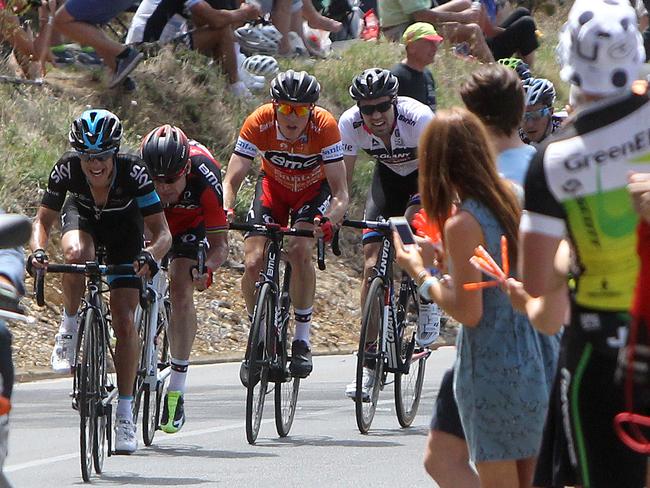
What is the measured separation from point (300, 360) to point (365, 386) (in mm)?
493

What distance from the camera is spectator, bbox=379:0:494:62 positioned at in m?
21.3

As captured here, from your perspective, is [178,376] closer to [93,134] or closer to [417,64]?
[93,134]

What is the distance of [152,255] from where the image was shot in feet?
32.0

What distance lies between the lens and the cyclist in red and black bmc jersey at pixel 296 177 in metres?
11.4

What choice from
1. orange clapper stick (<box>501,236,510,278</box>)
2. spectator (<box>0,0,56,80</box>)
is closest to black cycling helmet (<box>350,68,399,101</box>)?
orange clapper stick (<box>501,236,510,278</box>)

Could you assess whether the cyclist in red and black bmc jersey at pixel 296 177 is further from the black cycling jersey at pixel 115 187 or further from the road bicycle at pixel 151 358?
the black cycling jersey at pixel 115 187

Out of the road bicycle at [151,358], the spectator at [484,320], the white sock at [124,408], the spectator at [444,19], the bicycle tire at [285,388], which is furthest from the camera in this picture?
the spectator at [444,19]

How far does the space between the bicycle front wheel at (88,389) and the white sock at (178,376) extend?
4.08 feet

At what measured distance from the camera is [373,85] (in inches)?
452

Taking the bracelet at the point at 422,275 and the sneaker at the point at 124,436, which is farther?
the sneaker at the point at 124,436

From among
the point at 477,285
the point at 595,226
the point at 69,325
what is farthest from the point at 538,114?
the point at 595,226

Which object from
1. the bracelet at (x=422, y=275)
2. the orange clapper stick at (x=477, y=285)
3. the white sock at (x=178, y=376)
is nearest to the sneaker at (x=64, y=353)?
the white sock at (x=178, y=376)

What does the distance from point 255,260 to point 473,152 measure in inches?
223

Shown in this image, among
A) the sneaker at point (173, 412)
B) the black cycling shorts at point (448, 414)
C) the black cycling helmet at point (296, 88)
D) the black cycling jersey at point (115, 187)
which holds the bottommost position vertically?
the sneaker at point (173, 412)
